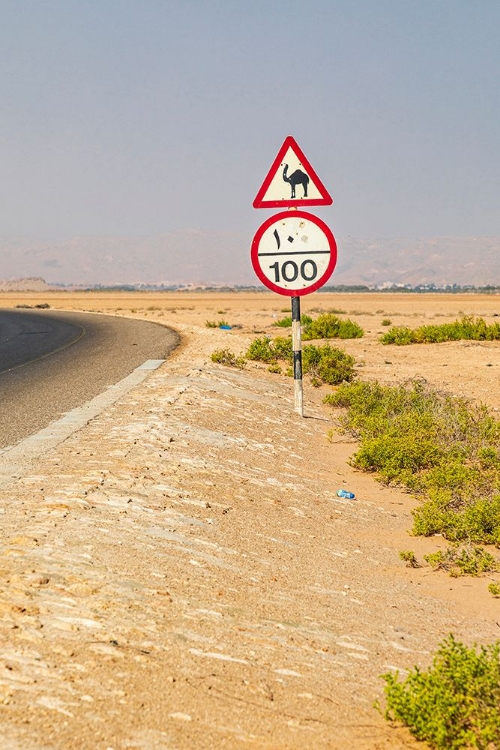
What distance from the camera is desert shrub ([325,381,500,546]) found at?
260 inches

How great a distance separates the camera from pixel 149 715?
2.94m

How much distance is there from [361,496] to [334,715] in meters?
4.54

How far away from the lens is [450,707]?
3.12 m

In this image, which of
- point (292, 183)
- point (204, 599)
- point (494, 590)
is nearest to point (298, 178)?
point (292, 183)

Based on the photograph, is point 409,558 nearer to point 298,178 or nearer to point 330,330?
point 298,178

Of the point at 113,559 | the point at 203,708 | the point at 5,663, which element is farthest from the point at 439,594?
the point at 5,663

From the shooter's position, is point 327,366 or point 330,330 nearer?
point 327,366

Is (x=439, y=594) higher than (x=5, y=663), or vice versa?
(x=5, y=663)

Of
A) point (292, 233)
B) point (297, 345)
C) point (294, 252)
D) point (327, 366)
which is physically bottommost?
point (327, 366)

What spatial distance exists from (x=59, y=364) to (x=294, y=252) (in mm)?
9119

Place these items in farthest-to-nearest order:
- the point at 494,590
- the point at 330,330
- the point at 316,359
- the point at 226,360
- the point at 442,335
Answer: the point at 330,330, the point at 442,335, the point at 316,359, the point at 226,360, the point at 494,590

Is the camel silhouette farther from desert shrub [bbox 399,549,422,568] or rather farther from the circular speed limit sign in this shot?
desert shrub [bbox 399,549,422,568]

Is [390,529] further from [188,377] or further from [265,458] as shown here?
[188,377]

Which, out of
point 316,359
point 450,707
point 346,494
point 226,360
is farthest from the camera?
point 316,359
